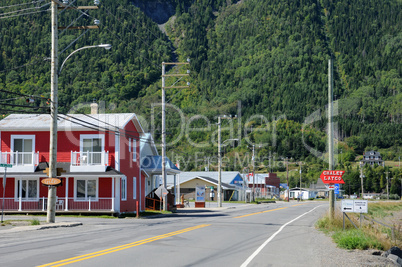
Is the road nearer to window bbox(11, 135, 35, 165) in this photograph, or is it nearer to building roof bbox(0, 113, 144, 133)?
building roof bbox(0, 113, 144, 133)

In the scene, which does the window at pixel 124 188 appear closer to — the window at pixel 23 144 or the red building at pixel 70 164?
the red building at pixel 70 164

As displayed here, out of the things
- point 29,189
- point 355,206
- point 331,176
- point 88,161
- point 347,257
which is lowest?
point 347,257

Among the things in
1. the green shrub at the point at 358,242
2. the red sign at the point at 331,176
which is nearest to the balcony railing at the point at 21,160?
the red sign at the point at 331,176

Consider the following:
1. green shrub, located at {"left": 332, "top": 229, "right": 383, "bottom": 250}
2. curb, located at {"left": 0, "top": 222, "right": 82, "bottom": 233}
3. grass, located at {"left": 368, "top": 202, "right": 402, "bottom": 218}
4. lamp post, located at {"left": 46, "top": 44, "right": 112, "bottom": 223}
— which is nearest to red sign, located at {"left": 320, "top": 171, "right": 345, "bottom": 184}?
green shrub, located at {"left": 332, "top": 229, "right": 383, "bottom": 250}

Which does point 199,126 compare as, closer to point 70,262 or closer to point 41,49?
point 41,49

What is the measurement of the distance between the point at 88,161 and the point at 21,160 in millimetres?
5016

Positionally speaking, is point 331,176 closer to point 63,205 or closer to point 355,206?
point 355,206

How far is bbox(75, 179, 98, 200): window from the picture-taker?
127 feet

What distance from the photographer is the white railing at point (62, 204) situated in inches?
1490

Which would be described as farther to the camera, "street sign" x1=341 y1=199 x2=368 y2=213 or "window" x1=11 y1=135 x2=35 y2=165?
"window" x1=11 y1=135 x2=35 y2=165

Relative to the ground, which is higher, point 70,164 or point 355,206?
point 70,164

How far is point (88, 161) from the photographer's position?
125 feet

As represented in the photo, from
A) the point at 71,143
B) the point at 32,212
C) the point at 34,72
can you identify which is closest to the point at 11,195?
the point at 32,212

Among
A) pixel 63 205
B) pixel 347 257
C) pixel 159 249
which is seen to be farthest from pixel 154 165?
pixel 347 257
